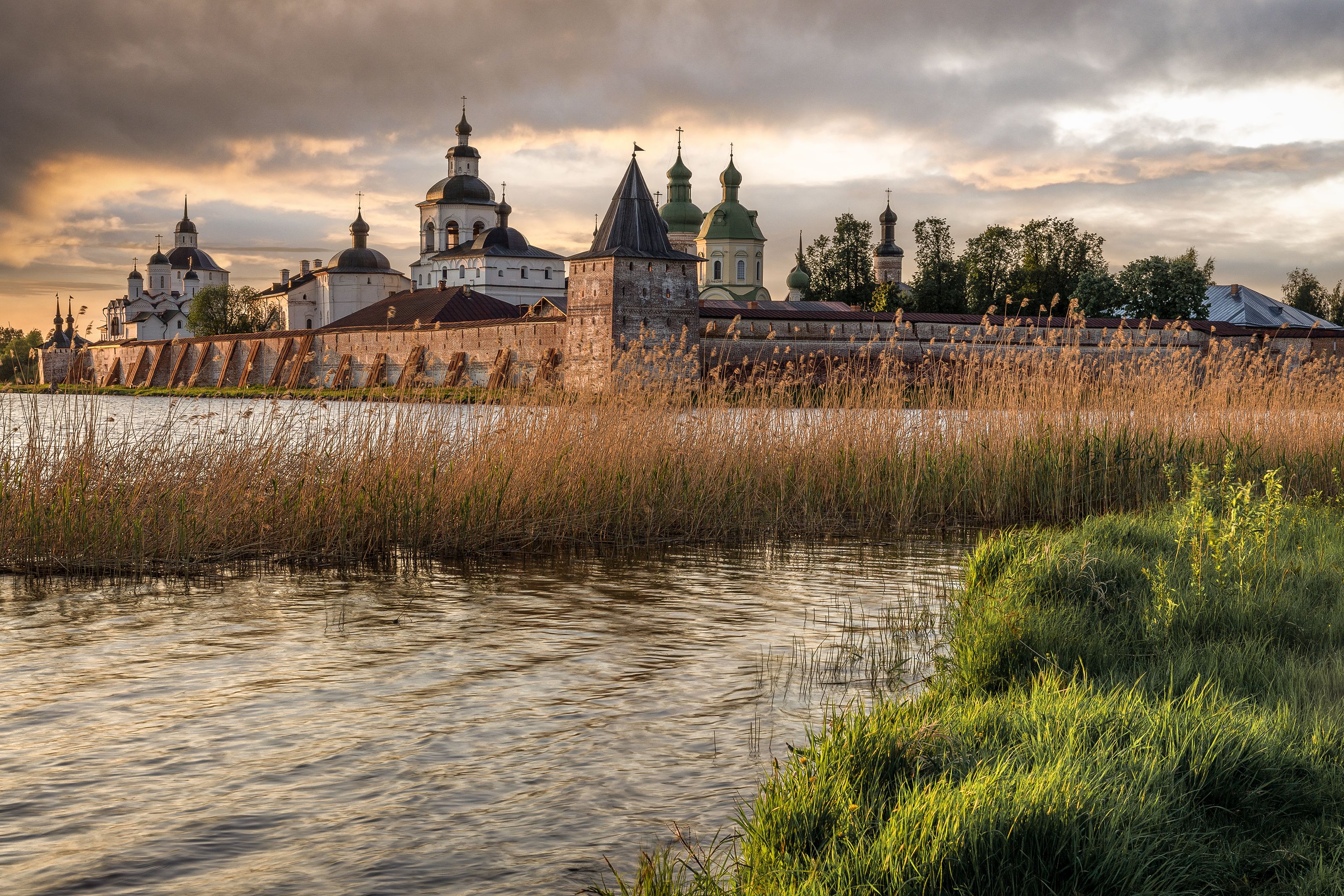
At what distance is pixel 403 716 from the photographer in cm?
345

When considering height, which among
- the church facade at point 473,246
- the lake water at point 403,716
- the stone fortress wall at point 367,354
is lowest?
the lake water at point 403,716

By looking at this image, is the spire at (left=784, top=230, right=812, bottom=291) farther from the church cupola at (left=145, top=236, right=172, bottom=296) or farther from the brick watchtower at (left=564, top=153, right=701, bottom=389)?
the church cupola at (left=145, top=236, right=172, bottom=296)

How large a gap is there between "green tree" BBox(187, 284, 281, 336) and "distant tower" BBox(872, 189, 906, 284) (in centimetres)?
3700

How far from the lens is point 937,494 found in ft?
25.3

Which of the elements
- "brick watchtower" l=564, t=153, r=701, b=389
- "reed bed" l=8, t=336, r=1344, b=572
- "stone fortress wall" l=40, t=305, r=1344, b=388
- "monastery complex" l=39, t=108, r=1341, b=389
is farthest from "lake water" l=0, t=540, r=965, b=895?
"brick watchtower" l=564, t=153, r=701, b=389

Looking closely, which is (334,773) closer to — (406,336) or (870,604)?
(870,604)

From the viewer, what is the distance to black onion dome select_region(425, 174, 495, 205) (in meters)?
67.1

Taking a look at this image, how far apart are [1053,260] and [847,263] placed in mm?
9865

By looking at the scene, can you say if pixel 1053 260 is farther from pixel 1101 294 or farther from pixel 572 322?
pixel 572 322

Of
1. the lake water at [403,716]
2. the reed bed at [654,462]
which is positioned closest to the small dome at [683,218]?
the reed bed at [654,462]

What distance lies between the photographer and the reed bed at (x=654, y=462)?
5.99 m

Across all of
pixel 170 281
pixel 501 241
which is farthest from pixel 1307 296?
pixel 170 281

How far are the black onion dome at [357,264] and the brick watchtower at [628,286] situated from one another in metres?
37.9

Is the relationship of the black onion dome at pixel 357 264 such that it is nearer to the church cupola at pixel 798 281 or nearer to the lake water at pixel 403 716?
the church cupola at pixel 798 281
